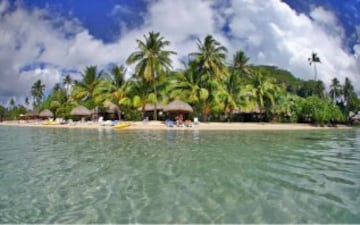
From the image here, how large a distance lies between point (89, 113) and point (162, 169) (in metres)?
32.8

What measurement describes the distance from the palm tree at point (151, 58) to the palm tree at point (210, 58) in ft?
9.21

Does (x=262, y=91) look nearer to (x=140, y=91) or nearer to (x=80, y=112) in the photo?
(x=140, y=91)

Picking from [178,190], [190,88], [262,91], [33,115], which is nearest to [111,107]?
[190,88]

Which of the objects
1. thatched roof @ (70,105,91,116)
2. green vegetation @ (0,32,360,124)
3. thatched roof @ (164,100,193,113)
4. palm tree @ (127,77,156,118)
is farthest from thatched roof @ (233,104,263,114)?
thatched roof @ (70,105,91,116)

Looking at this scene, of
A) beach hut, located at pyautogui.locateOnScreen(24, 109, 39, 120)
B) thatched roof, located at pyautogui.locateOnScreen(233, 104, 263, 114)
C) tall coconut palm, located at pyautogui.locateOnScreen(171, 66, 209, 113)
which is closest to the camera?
tall coconut palm, located at pyautogui.locateOnScreen(171, 66, 209, 113)

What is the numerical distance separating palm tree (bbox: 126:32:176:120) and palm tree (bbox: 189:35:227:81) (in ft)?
9.21

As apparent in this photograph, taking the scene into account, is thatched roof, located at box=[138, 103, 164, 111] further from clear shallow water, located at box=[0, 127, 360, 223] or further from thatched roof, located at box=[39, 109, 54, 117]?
clear shallow water, located at box=[0, 127, 360, 223]

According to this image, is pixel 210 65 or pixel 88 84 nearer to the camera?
pixel 210 65

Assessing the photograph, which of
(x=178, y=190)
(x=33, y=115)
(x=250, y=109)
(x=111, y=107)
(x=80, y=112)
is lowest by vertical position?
(x=178, y=190)

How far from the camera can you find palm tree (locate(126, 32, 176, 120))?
111 ft

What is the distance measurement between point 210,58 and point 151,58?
581 cm

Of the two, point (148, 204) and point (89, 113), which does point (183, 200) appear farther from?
point (89, 113)

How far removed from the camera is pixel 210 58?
34219 millimetres

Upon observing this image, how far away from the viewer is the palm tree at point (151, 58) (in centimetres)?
3391
